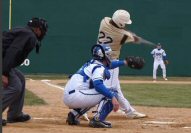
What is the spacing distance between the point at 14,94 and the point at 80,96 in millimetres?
837

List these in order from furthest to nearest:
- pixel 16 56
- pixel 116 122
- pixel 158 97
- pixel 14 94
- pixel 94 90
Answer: pixel 158 97 < pixel 116 122 < pixel 94 90 < pixel 14 94 < pixel 16 56

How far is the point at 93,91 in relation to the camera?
6.82 meters

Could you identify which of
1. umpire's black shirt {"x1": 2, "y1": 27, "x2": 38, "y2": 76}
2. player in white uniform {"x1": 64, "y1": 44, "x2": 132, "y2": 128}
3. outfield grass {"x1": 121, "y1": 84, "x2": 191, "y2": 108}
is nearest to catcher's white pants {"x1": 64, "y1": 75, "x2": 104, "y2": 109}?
player in white uniform {"x1": 64, "y1": 44, "x2": 132, "y2": 128}

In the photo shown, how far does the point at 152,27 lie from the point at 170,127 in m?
22.3

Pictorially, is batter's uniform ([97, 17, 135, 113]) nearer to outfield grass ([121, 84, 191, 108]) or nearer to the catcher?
the catcher

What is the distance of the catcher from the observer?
6688mm

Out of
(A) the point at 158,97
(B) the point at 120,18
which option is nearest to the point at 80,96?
(B) the point at 120,18

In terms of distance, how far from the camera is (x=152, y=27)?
95.6 ft

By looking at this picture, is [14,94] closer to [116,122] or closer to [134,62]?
[134,62]

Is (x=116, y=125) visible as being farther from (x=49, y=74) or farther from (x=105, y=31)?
(x=49, y=74)

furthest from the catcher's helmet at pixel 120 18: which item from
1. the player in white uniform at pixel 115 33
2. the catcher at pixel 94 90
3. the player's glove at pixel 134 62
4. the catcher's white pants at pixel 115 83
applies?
the player's glove at pixel 134 62

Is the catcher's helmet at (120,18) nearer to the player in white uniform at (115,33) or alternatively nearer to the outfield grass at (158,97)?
the player in white uniform at (115,33)

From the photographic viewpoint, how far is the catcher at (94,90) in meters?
6.69

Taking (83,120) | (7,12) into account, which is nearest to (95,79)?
(83,120)
